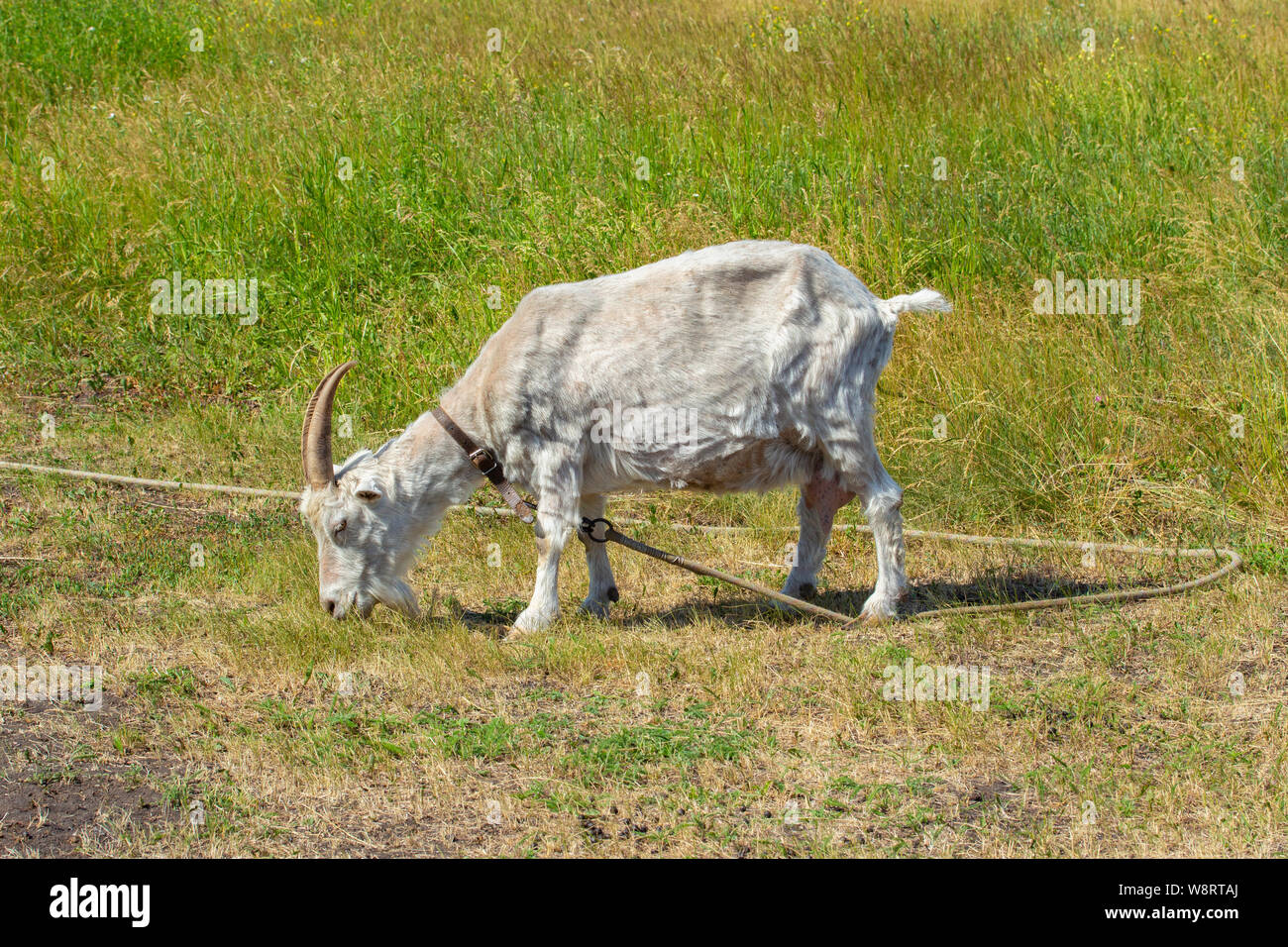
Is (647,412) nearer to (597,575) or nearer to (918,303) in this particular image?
(597,575)

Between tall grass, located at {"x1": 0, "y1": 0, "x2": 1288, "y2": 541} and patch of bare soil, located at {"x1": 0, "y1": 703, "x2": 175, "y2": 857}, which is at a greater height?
tall grass, located at {"x1": 0, "y1": 0, "x2": 1288, "y2": 541}

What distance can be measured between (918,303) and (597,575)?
2146mm

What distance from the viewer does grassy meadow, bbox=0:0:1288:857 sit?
17.0 feet

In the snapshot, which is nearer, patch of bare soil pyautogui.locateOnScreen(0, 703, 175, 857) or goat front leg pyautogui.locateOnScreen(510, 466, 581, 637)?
patch of bare soil pyautogui.locateOnScreen(0, 703, 175, 857)

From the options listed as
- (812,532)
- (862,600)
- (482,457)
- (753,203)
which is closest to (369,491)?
(482,457)

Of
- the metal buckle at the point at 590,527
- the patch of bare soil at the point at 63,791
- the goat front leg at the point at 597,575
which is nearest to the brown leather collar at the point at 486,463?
the metal buckle at the point at 590,527

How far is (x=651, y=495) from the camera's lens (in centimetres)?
863

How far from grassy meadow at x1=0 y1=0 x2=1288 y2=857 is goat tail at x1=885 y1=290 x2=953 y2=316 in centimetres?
155

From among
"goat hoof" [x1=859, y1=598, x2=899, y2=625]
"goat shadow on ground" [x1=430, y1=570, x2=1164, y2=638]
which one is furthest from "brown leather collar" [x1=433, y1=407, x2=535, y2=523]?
"goat hoof" [x1=859, y1=598, x2=899, y2=625]

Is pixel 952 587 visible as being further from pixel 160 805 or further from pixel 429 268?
pixel 429 268

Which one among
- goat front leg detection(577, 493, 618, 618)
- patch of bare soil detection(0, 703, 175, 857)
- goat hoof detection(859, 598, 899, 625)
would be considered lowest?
patch of bare soil detection(0, 703, 175, 857)

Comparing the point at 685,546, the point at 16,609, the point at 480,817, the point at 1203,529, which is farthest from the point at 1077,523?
the point at 16,609

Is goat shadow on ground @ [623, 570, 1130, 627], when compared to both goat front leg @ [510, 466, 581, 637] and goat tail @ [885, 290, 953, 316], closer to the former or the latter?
goat front leg @ [510, 466, 581, 637]

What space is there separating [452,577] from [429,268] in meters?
3.63
